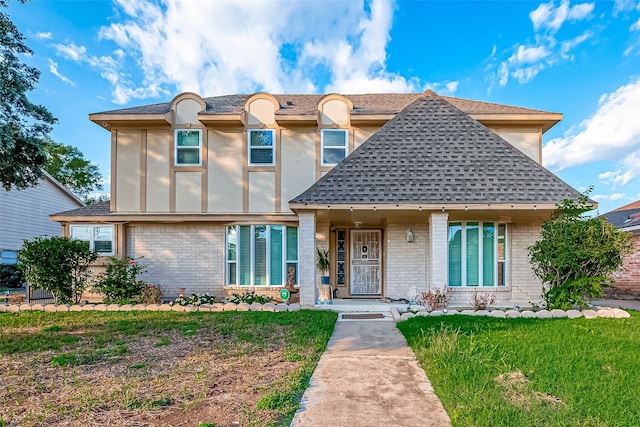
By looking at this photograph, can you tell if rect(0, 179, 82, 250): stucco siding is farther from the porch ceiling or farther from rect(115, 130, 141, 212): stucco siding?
the porch ceiling

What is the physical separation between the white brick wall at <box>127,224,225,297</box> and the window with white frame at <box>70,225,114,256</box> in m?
0.67

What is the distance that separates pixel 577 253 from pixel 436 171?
3.80 meters

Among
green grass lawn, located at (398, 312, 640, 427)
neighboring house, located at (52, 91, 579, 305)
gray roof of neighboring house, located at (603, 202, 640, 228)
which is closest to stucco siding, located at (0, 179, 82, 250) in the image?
neighboring house, located at (52, 91, 579, 305)

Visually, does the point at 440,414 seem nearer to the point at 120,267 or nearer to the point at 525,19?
the point at 120,267

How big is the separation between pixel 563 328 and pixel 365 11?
11.3 metres

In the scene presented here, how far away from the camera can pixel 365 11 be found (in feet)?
44.0

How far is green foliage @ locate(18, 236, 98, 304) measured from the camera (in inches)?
423

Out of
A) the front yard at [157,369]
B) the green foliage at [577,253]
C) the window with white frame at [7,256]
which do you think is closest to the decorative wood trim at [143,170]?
the front yard at [157,369]

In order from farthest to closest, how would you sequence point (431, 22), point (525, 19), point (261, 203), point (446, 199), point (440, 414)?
1. point (431, 22)
2. point (525, 19)
3. point (261, 203)
4. point (446, 199)
5. point (440, 414)

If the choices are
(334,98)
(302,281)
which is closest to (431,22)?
(334,98)

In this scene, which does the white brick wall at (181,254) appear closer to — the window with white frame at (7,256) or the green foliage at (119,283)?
the green foliage at (119,283)

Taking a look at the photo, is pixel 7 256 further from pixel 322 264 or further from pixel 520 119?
Result: pixel 520 119

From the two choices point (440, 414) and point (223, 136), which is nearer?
point (440, 414)

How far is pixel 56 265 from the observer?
10805 mm
